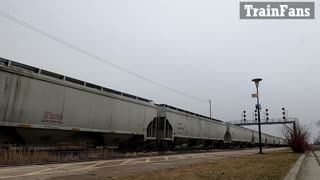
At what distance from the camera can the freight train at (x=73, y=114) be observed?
13148 millimetres

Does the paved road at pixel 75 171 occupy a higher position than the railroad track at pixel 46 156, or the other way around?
the railroad track at pixel 46 156

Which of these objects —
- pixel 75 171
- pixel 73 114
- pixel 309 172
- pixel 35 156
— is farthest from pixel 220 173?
pixel 73 114

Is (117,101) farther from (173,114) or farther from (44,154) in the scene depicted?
(173,114)

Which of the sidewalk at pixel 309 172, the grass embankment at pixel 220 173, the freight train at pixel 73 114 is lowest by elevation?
the sidewalk at pixel 309 172

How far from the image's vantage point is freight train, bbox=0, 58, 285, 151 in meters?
13.1

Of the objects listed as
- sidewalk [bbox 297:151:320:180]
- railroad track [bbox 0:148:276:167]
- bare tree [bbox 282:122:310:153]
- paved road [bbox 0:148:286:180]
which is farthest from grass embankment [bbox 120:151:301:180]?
bare tree [bbox 282:122:310:153]

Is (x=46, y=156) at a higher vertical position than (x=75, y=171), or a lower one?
higher

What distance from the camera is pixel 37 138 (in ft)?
48.4

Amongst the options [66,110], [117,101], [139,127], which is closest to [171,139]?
[139,127]

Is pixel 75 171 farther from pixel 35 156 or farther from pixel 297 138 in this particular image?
pixel 297 138

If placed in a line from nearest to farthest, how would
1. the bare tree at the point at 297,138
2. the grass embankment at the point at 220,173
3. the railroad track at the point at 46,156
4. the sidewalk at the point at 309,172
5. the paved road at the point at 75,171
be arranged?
the paved road at the point at 75,171 → the grass embankment at the point at 220,173 → the sidewalk at the point at 309,172 → the railroad track at the point at 46,156 → the bare tree at the point at 297,138

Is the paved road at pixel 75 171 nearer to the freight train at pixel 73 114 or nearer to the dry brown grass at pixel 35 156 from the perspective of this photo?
the dry brown grass at pixel 35 156

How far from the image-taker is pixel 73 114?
52.8ft

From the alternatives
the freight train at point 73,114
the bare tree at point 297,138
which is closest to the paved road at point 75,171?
the freight train at point 73,114
